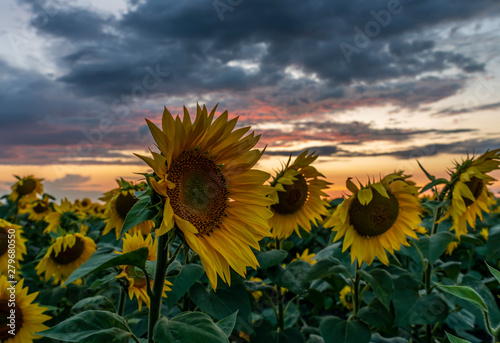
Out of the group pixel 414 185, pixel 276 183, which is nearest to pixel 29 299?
→ pixel 276 183

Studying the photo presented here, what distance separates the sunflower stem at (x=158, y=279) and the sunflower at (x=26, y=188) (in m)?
6.00

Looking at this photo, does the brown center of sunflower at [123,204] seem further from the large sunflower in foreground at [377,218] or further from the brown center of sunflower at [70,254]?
the large sunflower in foreground at [377,218]

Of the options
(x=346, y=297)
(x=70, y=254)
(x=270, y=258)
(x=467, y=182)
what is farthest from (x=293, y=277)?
(x=346, y=297)

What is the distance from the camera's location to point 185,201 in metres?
1.57

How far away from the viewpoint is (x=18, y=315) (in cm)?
229

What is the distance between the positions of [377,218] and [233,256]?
1378 mm

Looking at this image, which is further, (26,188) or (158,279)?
(26,188)

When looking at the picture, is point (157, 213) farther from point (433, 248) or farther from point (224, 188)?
point (433, 248)

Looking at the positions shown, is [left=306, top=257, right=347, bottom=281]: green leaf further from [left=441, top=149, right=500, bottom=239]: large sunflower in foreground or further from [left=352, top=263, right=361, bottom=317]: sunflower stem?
[left=441, top=149, right=500, bottom=239]: large sunflower in foreground

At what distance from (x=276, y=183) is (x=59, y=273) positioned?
80.4 inches

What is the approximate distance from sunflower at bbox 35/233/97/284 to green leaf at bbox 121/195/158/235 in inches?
84.4

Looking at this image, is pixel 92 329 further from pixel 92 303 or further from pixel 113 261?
pixel 92 303

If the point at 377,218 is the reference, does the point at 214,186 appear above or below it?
above

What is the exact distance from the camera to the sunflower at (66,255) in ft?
10.5
